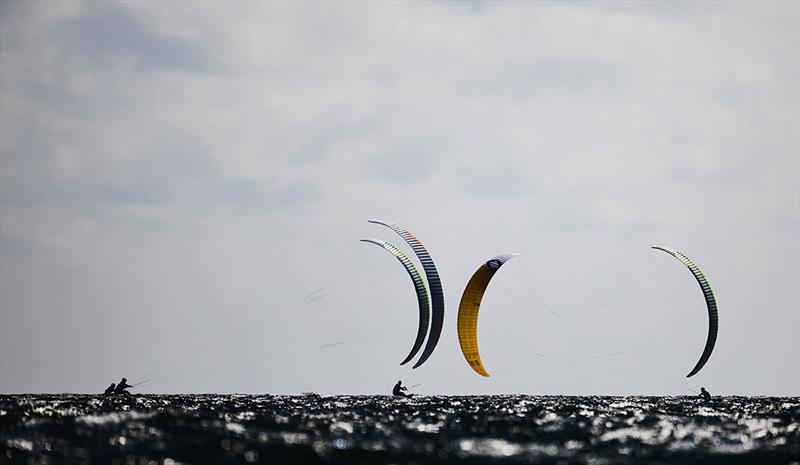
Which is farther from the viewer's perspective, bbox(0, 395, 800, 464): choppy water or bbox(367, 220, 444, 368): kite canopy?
bbox(367, 220, 444, 368): kite canopy

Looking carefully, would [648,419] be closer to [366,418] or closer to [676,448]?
[366,418]

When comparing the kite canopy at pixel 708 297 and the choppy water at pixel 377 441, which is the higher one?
the kite canopy at pixel 708 297

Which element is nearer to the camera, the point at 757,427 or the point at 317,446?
the point at 317,446

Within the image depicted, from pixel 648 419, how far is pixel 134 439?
23.8m

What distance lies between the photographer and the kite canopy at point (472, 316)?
6812 cm

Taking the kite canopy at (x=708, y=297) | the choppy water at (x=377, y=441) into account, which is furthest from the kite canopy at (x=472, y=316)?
the choppy water at (x=377, y=441)

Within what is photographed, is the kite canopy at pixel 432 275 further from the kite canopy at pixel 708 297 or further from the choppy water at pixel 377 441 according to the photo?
the choppy water at pixel 377 441

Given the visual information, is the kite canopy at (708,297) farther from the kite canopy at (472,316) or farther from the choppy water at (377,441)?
the choppy water at (377,441)

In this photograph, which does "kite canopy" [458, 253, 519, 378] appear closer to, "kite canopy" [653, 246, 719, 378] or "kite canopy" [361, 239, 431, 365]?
"kite canopy" [361, 239, 431, 365]

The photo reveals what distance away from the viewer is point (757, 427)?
3884 cm

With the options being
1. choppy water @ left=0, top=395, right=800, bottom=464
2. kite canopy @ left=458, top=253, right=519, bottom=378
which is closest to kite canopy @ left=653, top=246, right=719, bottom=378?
kite canopy @ left=458, top=253, right=519, bottom=378

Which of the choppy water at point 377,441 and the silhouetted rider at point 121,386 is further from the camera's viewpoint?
the silhouetted rider at point 121,386

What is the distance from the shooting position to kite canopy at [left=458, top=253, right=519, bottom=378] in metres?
68.1

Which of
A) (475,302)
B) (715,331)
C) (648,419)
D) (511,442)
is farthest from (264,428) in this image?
(715,331)
